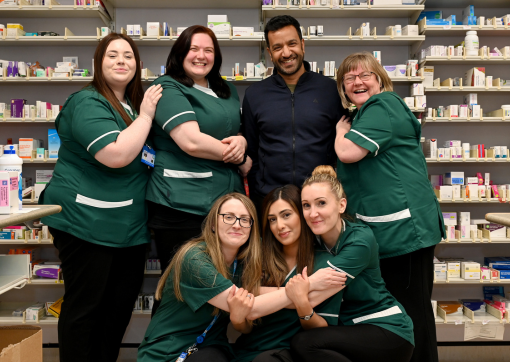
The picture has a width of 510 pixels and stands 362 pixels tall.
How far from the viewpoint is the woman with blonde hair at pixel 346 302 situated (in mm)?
1722

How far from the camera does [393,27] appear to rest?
3480mm

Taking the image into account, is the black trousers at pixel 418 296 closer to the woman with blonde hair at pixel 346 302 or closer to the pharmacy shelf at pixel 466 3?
the woman with blonde hair at pixel 346 302

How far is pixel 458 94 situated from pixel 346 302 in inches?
113

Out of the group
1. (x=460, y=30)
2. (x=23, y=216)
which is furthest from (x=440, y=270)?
(x=23, y=216)

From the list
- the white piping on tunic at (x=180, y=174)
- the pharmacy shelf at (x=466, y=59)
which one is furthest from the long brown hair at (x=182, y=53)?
the pharmacy shelf at (x=466, y=59)

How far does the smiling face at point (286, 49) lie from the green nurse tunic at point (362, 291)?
3.24 ft

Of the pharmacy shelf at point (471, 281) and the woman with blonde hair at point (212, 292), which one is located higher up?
the woman with blonde hair at point (212, 292)

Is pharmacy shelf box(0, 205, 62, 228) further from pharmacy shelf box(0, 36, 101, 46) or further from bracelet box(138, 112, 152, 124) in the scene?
pharmacy shelf box(0, 36, 101, 46)

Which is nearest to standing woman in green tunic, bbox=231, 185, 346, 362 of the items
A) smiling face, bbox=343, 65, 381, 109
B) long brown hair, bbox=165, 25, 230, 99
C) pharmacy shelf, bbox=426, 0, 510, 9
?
smiling face, bbox=343, 65, 381, 109

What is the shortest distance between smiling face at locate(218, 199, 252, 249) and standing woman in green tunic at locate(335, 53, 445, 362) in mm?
566

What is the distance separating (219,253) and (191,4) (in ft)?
9.09

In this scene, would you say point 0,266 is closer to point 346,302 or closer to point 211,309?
point 211,309

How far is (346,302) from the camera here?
1.91 m

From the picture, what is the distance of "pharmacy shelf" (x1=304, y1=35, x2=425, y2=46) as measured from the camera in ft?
11.2
